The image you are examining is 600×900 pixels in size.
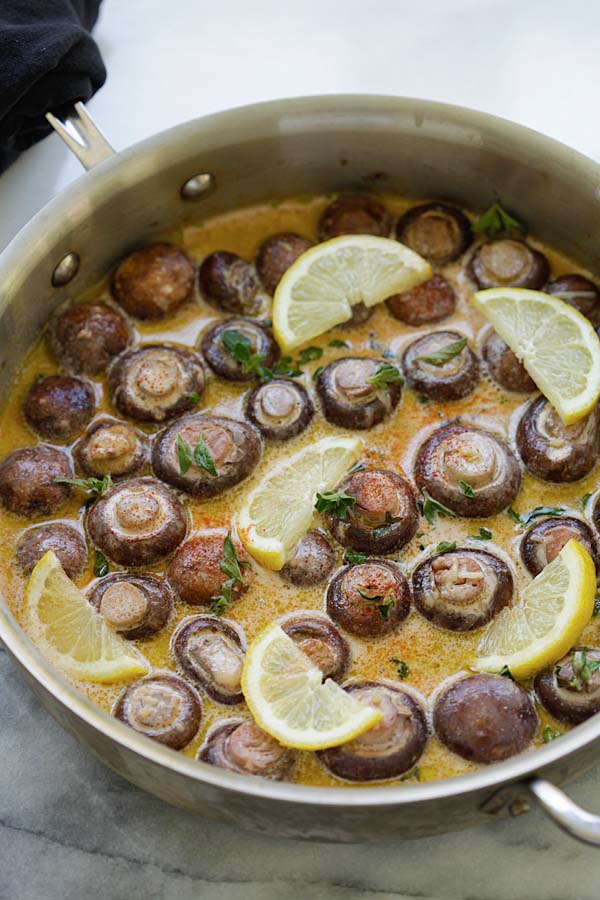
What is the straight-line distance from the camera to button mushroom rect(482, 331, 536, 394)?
3869 mm

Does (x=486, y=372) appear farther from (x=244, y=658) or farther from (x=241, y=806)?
(x=241, y=806)

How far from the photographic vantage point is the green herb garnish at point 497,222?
4.14 m

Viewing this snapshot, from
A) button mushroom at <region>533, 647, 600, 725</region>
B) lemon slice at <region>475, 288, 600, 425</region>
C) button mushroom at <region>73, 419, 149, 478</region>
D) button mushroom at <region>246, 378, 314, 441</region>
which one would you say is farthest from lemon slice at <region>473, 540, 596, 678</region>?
button mushroom at <region>73, 419, 149, 478</region>

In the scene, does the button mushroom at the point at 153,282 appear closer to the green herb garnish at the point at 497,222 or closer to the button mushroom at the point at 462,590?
the green herb garnish at the point at 497,222

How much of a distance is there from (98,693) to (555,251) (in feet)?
7.58

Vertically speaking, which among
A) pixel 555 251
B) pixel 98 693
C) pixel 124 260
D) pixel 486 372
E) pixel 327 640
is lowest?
pixel 98 693

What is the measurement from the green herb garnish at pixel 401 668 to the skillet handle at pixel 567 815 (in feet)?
2.31

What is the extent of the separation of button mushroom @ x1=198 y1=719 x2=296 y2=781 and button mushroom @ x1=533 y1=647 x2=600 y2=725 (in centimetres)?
78

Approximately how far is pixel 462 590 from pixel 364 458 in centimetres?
63

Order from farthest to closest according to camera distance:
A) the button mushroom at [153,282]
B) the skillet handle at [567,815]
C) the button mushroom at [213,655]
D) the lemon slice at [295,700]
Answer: the button mushroom at [153,282]
the button mushroom at [213,655]
the lemon slice at [295,700]
the skillet handle at [567,815]

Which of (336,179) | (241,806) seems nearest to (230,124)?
(336,179)

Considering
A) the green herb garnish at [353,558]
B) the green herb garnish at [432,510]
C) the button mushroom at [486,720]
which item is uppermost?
the green herb garnish at [432,510]

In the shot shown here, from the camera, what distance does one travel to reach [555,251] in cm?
418

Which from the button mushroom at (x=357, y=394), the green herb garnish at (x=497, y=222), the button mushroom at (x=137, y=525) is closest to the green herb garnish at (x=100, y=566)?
the button mushroom at (x=137, y=525)
